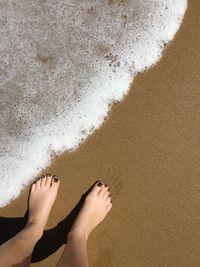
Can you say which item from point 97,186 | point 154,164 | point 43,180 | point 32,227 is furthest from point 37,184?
point 154,164

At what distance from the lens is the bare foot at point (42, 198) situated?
188 centimetres

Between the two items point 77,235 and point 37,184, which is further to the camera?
point 37,184

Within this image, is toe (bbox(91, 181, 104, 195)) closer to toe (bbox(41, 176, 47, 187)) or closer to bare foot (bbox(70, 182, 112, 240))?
bare foot (bbox(70, 182, 112, 240))

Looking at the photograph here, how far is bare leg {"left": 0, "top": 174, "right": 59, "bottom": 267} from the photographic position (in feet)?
5.89

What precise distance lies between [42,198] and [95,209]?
0.30 m

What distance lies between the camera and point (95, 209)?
75.3 inches

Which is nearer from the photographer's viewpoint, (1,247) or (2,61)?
(1,247)

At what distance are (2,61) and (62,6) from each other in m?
0.45

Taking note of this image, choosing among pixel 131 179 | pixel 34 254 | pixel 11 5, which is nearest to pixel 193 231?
pixel 131 179

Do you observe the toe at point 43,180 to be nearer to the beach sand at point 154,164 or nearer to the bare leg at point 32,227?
the bare leg at point 32,227

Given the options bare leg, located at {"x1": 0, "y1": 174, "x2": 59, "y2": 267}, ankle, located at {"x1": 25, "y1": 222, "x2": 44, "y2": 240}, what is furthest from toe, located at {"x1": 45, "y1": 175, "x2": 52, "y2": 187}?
ankle, located at {"x1": 25, "y1": 222, "x2": 44, "y2": 240}

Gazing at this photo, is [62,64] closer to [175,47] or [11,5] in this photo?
[11,5]

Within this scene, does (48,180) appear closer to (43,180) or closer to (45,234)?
(43,180)

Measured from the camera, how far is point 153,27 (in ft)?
6.28
